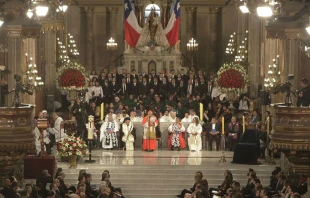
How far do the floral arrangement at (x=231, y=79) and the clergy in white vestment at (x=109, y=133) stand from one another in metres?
6.94

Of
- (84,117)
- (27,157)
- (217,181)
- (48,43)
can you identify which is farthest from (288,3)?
(48,43)

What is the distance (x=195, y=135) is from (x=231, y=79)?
6161 mm

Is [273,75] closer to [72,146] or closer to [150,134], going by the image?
[150,134]

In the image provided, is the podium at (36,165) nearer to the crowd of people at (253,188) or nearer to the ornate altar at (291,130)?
the crowd of people at (253,188)

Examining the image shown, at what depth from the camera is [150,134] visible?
39.1 m

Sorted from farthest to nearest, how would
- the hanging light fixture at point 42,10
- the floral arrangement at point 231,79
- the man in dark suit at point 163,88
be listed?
the man in dark suit at point 163,88 → the floral arrangement at point 231,79 → the hanging light fixture at point 42,10

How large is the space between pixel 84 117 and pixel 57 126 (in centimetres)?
137

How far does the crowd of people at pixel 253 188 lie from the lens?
2748cm

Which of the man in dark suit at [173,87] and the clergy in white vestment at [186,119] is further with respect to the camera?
the man in dark suit at [173,87]

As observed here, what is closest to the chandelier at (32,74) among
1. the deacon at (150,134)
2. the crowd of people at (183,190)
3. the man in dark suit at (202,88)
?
the deacon at (150,134)

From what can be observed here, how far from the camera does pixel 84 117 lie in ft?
129

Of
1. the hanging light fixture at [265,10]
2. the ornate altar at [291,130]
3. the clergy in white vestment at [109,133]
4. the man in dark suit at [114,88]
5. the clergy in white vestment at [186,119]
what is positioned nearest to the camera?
the hanging light fixture at [265,10]

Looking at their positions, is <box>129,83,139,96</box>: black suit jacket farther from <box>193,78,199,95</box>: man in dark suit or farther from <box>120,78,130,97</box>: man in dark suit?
<box>193,78,199,95</box>: man in dark suit

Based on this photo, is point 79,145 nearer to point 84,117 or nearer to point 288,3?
point 84,117
